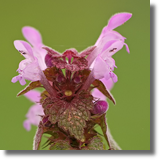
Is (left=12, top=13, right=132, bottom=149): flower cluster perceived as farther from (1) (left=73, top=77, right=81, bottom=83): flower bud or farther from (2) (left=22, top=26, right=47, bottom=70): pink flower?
(2) (left=22, top=26, right=47, bottom=70): pink flower

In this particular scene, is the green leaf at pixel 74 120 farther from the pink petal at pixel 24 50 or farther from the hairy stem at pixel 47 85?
the pink petal at pixel 24 50

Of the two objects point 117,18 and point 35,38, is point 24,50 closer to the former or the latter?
point 35,38

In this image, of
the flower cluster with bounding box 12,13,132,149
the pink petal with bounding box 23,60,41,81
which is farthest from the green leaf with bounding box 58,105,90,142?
the pink petal with bounding box 23,60,41,81

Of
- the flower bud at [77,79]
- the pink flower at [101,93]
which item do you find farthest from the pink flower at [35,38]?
the pink flower at [101,93]

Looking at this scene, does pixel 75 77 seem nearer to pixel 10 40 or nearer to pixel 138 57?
pixel 138 57

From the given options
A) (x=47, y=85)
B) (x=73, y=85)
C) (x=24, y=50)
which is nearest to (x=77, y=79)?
(x=73, y=85)

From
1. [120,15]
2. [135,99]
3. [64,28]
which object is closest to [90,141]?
[120,15]
